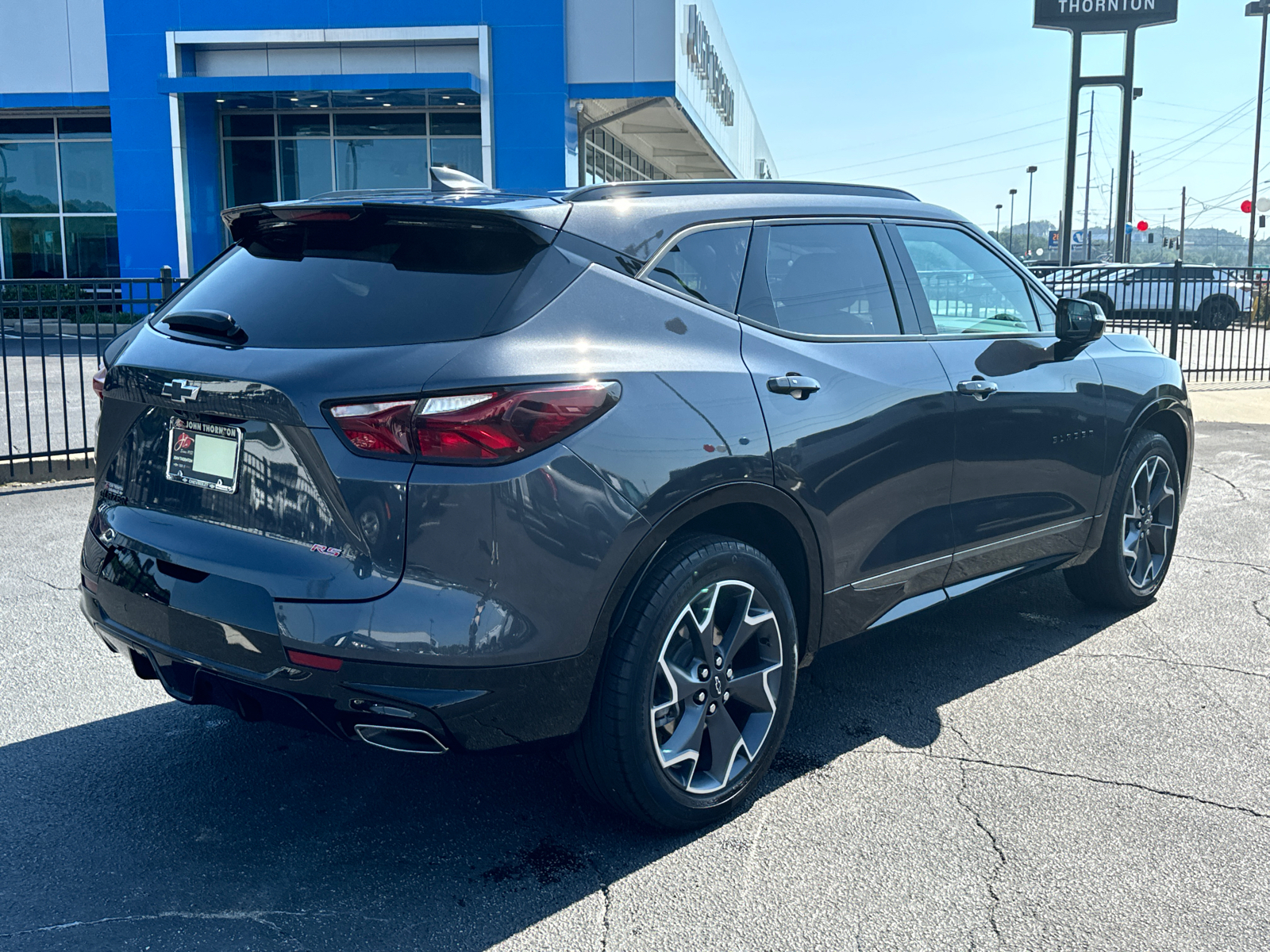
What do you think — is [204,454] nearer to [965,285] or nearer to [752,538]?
[752,538]

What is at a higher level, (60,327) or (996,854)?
(60,327)

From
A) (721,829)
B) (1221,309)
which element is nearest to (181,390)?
(721,829)

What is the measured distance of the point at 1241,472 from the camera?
926 centimetres

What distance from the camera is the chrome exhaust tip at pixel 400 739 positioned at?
274 centimetres

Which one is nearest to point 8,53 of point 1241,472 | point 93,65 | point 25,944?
point 93,65

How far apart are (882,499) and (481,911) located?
1755 millimetres

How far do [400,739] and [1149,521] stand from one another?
3870 millimetres

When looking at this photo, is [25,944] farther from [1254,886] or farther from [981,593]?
[981,593]

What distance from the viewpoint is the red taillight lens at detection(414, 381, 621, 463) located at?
104 inches

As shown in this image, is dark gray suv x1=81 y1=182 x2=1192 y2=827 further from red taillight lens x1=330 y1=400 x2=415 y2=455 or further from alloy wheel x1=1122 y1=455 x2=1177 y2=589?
alloy wheel x1=1122 y1=455 x2=1177 y2=589

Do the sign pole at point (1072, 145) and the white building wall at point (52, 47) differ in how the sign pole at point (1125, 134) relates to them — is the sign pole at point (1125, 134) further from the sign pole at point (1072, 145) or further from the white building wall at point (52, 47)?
the white building wall at point (52, 47)

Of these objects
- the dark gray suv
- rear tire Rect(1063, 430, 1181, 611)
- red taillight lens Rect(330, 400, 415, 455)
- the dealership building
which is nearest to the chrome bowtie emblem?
the dark gray suv

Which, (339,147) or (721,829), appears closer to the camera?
(721,829)

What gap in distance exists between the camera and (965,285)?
4.44m
